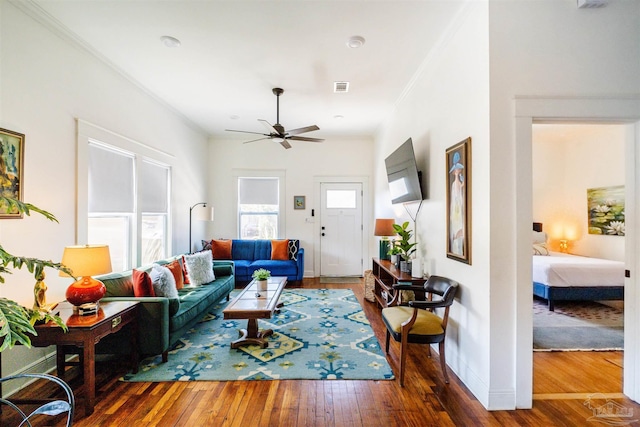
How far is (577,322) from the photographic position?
371 centimetres

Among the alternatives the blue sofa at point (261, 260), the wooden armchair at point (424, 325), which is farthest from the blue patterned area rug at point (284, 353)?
the blue sofa at point (261, 260)

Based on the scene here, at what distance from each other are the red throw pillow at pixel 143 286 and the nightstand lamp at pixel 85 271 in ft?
1.80

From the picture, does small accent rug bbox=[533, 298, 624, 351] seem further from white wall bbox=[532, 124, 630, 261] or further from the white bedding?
white wall bbox=[532, 124, 630, 261]

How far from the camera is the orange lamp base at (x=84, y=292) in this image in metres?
2.21

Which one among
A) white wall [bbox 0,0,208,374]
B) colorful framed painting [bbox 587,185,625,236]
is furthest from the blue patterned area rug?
colorful framed painting [bbox 587,185,625,236]

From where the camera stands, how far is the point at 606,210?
521cm

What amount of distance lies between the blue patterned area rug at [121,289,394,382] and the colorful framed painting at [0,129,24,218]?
1625 millimetres

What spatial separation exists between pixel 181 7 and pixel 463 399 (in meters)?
3.73

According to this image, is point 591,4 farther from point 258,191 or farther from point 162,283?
point 258,191

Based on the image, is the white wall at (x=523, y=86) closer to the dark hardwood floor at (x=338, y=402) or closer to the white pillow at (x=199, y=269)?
the dark hardwood floor at (x=338, y=402)

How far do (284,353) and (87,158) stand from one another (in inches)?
109

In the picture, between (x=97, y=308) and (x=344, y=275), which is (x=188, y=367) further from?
(x=344, y=275)

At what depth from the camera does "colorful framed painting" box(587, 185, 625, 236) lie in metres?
4.95

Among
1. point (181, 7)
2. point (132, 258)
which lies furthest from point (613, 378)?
point (132, 258)
